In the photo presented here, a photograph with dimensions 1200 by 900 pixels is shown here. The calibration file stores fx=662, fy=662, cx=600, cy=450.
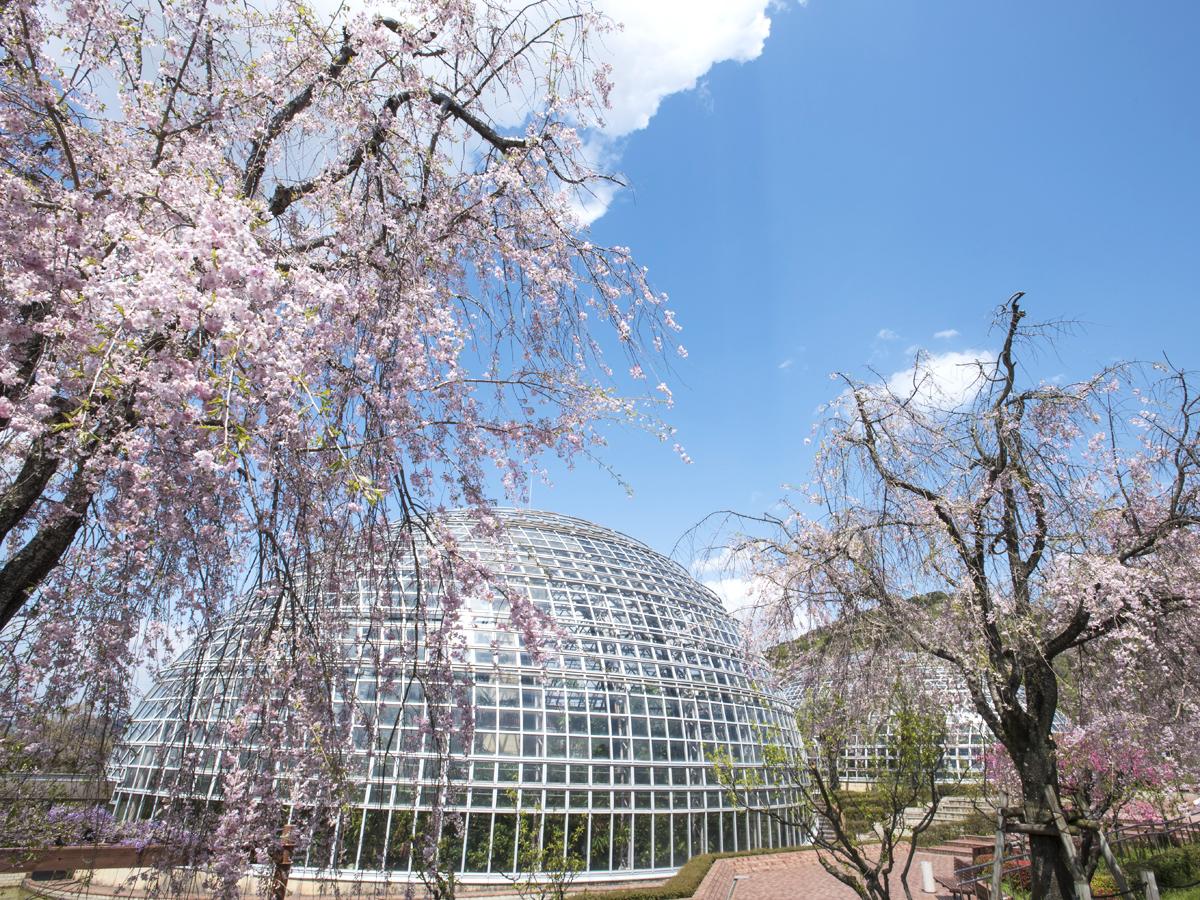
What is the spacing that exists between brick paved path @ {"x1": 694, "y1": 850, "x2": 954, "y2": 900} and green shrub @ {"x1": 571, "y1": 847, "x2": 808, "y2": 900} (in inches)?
6.5

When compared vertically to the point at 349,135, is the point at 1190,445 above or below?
below

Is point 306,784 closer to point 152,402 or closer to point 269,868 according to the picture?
point 269,868

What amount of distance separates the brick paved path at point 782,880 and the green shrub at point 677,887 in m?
0.16

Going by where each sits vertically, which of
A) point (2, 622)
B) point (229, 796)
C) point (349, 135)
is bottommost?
point (229, 796)

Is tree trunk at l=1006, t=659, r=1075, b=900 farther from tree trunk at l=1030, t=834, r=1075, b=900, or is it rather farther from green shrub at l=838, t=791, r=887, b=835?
green shrub at l=838, t=791, r=887, b=835

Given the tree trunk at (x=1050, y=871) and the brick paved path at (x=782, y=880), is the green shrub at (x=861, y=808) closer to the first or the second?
the brick paved path at (x=782, y=880)

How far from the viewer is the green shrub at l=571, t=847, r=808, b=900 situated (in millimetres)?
14026

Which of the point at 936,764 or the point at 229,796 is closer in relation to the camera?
the point at 229,796

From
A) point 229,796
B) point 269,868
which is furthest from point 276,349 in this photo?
point 269,868

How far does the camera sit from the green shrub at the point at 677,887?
1403 cm

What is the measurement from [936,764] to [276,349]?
26.8ft

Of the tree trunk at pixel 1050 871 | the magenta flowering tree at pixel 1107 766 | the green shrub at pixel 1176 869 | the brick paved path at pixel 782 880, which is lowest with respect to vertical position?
the brick paved path at pixel 782 880

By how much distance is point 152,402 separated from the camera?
2625mm

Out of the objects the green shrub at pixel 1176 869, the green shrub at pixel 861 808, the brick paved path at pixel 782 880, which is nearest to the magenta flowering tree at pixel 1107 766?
the green shrub at pixel 1176 869
